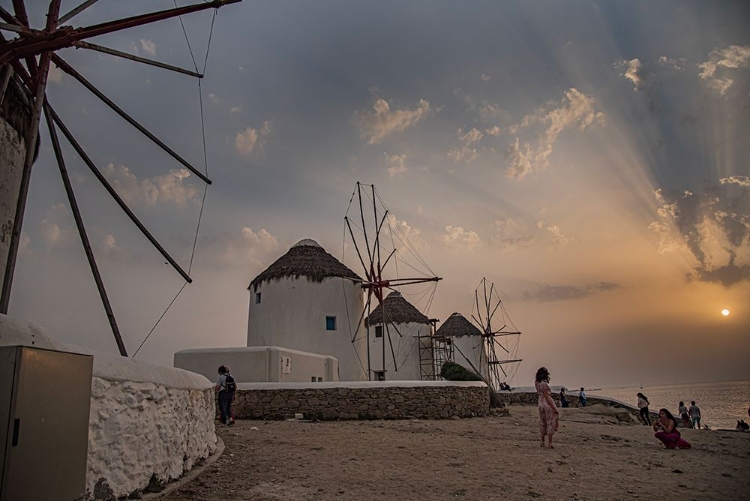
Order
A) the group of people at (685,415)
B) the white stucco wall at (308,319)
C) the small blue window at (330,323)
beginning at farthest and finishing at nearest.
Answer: the small blue window at (330,323) < the white stucco wall at (308,319) < the group of people at (685,415)

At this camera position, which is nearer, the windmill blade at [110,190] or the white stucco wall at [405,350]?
the windmill blade at [110,190]

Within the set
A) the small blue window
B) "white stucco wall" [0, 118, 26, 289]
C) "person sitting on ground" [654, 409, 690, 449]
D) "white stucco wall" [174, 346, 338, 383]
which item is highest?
"white stucco wall" [0, 118, 26, 289]

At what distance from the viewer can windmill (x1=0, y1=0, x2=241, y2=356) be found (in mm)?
5188

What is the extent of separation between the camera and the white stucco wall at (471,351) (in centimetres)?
3962

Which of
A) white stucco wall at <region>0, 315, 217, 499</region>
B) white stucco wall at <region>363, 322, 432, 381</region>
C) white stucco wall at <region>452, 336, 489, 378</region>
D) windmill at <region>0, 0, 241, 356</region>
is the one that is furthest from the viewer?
white stucco wall at <region>452, 336, 489, 378</region>

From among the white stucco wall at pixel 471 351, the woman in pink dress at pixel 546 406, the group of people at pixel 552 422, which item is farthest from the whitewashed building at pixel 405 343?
the woman in pink dress at pixel 546 406

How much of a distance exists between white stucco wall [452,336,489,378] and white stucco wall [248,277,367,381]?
59.7ft

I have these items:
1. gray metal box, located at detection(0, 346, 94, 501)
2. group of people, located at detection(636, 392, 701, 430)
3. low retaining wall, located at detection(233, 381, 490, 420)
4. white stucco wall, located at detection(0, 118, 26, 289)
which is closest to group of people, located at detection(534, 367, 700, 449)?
low retaining wall, located at detection(233, 381, 490, 420)

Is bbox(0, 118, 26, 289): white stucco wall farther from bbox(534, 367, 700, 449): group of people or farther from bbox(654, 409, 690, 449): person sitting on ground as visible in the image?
bbox(654, 409, 690, 449): person sitting on ground

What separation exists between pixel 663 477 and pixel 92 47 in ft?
31.9

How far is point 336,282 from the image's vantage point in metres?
22.7

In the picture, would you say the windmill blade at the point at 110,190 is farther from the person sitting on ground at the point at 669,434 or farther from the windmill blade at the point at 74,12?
the person sitting on ground at the point at 669,434

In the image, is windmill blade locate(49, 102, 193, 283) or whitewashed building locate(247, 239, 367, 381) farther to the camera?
whitewashed building locate(247, 239, 367, 381)

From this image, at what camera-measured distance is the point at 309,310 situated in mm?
21781
